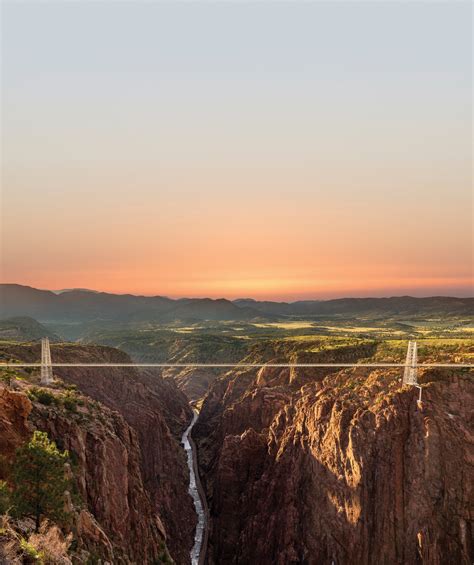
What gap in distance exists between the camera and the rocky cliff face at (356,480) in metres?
39.0

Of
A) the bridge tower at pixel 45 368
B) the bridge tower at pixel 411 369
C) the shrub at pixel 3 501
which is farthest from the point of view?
the bridge tower at pixel 45 368

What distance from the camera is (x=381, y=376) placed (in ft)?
171

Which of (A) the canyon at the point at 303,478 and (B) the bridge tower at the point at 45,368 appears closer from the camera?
(A) the canyon at the point at 303,478

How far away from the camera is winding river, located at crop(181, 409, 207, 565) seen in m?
55.2

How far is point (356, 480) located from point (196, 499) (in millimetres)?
33841

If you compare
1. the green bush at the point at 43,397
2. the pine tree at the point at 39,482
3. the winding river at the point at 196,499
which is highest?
the green bush at the point at 43,397

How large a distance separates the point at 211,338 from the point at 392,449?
436 ft

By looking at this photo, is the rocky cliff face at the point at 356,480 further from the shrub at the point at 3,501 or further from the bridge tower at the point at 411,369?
the shrub at the point at 3,501

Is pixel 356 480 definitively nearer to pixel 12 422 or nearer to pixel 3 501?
pixel 12 422

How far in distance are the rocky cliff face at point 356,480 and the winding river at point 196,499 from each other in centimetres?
150

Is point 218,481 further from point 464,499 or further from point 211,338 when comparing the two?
point 211,338

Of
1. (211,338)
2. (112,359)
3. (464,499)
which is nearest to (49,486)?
(464,499)

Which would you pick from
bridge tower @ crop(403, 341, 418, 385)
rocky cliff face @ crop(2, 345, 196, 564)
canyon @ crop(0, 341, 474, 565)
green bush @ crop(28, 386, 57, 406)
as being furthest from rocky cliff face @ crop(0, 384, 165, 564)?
bridge tower @ crop(403, 341, 418, 385)

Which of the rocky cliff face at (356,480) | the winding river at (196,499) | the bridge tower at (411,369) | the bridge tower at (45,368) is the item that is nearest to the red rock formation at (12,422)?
the bridge tower at (45,368)
